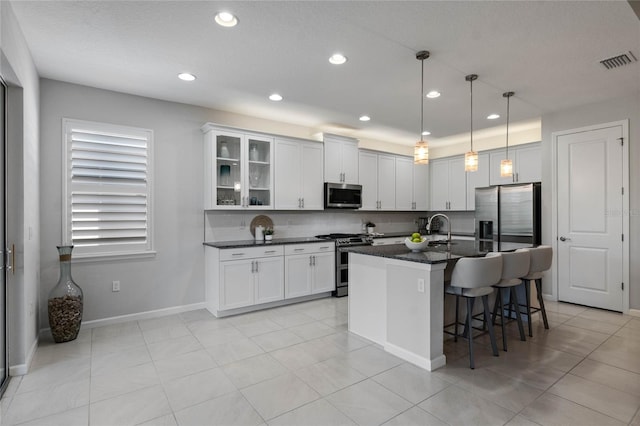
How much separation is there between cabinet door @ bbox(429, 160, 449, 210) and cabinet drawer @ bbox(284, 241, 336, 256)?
2870 millimetres

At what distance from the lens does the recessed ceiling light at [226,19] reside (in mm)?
2391

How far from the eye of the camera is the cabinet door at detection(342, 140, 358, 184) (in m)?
5.59

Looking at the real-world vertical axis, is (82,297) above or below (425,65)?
below

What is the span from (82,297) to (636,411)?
4.68 meters

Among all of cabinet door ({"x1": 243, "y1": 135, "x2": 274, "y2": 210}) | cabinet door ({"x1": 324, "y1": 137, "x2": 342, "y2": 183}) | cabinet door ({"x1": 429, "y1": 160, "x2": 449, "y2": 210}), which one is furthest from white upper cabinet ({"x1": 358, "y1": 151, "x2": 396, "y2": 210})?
cabinet door ({"x1": 243, "y1": 135, "x2": 274, "y2": 210})

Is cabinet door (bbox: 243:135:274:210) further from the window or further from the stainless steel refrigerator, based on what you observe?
the stainless steel refrigerator

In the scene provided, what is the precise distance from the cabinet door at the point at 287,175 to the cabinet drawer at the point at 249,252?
0.67 meters

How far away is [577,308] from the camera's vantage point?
174 inches

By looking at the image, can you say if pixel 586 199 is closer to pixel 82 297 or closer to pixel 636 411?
pixel 636 411

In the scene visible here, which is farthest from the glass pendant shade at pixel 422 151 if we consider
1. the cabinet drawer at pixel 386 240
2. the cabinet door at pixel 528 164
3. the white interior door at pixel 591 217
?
the cabinet door at pixel 528 164

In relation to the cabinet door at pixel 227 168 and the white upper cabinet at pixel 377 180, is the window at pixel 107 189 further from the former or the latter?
the white upper cabinet at pixel 377 180

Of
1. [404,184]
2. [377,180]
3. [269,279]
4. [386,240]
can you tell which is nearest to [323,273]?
[269,279]

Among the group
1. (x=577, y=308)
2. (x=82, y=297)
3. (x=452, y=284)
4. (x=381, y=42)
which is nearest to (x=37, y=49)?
(x=82, y=297)

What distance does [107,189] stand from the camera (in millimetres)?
3803
